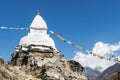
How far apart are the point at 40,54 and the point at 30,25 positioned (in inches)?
470

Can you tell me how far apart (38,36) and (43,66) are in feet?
59.3

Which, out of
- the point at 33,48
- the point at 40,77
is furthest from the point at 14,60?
the point at 40,77

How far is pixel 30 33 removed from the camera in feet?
316

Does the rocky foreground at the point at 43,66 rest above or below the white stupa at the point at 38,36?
below

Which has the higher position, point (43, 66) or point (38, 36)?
point (38, 36)

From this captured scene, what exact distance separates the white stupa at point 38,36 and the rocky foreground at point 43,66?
9.94 ft

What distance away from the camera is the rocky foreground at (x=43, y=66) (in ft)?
236

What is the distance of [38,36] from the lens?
9438 centimetres

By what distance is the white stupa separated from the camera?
3632 inches

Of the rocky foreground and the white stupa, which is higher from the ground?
the white stupa

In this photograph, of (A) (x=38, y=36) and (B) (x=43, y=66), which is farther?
(A) (x=38, y=36)

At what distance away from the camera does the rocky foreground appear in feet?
236

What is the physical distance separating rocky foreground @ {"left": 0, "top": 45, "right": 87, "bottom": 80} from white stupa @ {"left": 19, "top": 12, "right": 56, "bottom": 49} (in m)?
3.03

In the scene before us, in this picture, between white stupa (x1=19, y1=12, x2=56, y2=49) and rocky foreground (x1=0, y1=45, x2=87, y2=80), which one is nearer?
rocky foreground (x1=0, y1=45, x2=87, y2=80)
